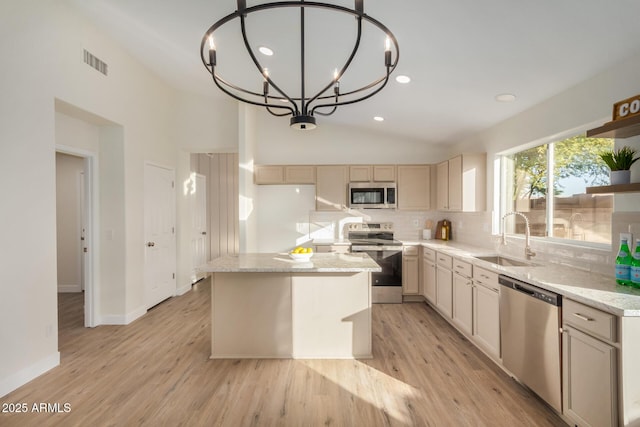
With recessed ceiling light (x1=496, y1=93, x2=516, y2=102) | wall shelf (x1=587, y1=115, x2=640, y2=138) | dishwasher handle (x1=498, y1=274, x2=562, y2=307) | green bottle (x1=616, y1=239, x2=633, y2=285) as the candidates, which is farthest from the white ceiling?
dishwasher handle (x1=498, y1=274, x2=562, y2=307)

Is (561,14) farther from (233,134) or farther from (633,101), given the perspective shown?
(233,134)

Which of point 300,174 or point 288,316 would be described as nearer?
point 288,316

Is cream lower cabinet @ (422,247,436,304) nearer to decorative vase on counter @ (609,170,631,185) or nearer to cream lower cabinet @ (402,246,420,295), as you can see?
cream lower cabinet @ (402,246,420,295)

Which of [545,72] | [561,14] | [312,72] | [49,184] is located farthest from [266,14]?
[49,184]

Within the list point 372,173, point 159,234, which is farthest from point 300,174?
point 159,234

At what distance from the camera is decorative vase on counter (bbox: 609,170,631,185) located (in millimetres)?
1947

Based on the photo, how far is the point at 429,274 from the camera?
430cm

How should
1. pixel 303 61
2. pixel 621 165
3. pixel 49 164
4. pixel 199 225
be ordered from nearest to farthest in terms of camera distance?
pixel 303 61
pixel 621 165
pixel 49 164
pixel 199 225

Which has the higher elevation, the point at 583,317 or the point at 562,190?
the point at 562,190

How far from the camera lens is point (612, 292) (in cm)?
180

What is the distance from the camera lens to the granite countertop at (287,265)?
266 centimetres

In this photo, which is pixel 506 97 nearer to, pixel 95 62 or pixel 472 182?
pixel 472 182

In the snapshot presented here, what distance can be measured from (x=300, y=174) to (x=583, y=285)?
3.90 metres

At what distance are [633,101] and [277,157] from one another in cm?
441
